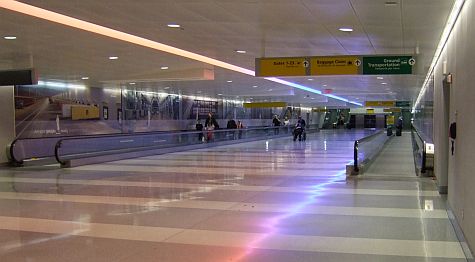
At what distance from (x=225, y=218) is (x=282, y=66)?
25.0ft

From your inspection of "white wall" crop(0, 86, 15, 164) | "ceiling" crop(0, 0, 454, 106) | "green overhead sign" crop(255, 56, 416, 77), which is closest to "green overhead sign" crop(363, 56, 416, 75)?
"green overhead sign" crop(255, 56, 416, 77)

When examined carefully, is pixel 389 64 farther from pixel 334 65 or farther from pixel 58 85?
pixel 58 85

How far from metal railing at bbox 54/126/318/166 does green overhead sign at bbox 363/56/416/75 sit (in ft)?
32.7

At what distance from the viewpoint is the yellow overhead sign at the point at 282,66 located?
13844 millimetres

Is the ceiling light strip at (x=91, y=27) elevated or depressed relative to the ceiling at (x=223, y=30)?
elevated

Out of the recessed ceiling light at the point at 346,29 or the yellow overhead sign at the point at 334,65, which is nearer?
the recessed ceiling light at the point at 346,29

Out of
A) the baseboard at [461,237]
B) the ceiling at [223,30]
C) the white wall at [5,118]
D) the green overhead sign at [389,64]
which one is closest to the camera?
the baseboard at [461,237]

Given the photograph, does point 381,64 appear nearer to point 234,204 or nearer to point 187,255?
point 234,204

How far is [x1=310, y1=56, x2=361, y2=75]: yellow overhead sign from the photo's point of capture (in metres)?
13.4

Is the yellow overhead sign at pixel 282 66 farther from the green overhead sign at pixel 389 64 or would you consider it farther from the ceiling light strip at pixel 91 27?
the ceiling light strip at pixel 91 27

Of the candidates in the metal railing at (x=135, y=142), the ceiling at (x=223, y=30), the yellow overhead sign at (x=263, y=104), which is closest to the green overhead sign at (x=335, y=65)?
the ceiling at (x=223, y=30)

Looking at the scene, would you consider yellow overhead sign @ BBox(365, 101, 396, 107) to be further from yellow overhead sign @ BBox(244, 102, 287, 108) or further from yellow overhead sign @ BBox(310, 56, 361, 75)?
yellow overhead sign @ BBox(310, 56, 361, 75)

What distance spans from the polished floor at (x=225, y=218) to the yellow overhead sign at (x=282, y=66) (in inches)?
121

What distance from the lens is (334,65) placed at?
13.6 m
